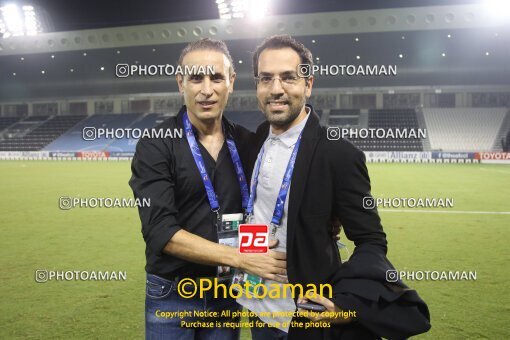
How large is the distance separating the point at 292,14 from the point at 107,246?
2310 cm

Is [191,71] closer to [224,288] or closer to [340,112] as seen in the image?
[224,288]

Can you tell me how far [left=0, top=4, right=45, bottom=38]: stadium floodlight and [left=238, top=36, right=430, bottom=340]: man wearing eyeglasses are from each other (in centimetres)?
3059

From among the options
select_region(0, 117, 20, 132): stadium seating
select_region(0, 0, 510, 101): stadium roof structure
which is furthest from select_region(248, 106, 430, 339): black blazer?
select_region(0, 117, 20, 132): stadium seating

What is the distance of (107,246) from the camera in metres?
7.09

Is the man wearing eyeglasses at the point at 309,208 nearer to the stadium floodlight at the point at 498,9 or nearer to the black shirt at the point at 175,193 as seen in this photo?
the black shirt at the point at 175,193

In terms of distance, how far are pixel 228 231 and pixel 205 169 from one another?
34 cm

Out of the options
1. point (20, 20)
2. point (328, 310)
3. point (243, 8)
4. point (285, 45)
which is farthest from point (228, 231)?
point (20, 20)

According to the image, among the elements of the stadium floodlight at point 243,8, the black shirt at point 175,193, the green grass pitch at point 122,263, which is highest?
the stadium floodlight at point 243,8

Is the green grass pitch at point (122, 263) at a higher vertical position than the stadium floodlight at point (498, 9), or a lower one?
lower

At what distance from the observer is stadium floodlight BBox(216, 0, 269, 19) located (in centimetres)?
2644

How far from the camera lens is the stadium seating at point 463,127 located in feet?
105

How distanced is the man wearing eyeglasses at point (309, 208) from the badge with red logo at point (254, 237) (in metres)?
0.06

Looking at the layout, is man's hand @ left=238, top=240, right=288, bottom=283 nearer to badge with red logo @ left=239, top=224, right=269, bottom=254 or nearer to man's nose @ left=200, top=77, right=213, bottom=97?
badge with red logo @ left=239, top=224, right=269, bottom=254

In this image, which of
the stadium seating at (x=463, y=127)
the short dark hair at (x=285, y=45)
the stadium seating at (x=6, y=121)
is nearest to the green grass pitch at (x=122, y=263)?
the short dark hair at (x=285, y=45)
